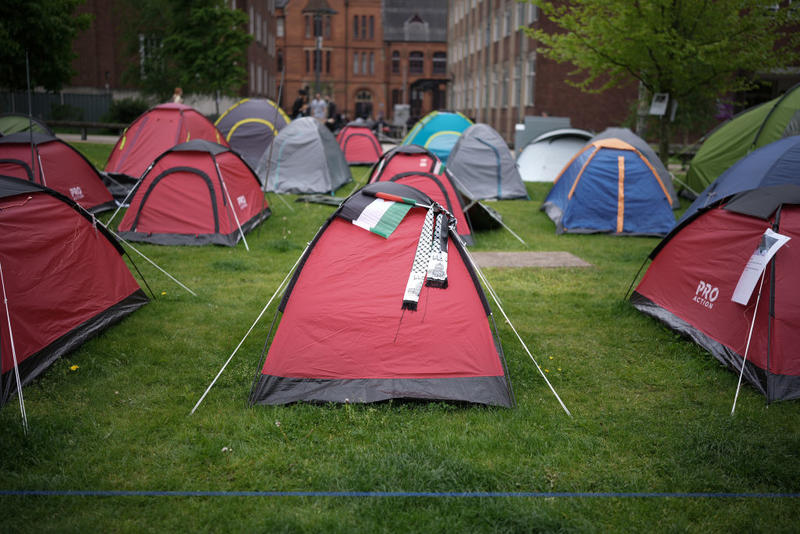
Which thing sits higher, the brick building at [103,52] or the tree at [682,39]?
the brick building at [103,52]

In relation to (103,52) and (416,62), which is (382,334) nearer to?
(103,52)

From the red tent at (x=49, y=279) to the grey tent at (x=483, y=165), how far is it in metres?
9.85

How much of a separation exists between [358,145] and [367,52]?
45.2 m

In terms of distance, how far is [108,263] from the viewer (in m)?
6.50

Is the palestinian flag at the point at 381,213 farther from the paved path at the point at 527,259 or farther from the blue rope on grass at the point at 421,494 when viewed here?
the paved path at the point at 527,259

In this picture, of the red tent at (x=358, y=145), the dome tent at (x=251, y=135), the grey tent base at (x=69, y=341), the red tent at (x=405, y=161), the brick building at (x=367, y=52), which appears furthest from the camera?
the brick building at (x=367, y=52)

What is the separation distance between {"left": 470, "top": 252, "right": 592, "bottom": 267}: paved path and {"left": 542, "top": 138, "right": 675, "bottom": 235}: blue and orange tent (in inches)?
70.5

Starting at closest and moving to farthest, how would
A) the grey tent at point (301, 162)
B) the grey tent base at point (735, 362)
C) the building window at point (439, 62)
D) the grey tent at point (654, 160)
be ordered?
1. the grey tent base at point (735, 362)
2. the grey tent at point (654, 160)
3. the grey tent at point (301, 162)
4. the building window at point (439, 62)

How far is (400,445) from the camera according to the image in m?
4.21

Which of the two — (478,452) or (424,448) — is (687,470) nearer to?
(478,452)

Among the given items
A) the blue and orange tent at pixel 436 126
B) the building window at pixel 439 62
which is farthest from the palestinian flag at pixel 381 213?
the building window at pixel 439 62

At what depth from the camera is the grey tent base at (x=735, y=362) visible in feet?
16.2

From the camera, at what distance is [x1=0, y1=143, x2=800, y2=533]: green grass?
3.54m

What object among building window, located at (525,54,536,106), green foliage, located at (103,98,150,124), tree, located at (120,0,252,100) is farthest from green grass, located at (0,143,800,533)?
building window, located at (525,54,536,106)
